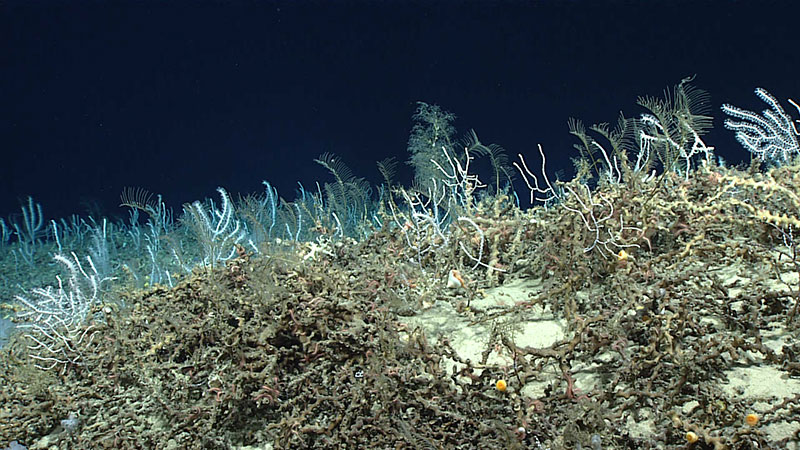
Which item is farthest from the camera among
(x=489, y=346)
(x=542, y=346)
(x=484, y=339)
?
(x=484, y=339)

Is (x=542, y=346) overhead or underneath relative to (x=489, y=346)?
underneath

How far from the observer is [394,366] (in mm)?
2924

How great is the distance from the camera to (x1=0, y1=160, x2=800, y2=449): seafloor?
7.87ft

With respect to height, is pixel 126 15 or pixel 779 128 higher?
pixel 126 15

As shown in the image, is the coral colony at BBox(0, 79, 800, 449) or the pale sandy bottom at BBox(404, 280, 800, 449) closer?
the pale sandy bottom at BBox(404, 280, 800, 449)

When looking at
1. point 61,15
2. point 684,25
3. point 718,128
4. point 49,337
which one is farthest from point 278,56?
point 49,337

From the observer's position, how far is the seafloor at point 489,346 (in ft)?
7.87

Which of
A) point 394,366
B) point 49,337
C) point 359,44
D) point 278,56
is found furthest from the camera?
point 278,56

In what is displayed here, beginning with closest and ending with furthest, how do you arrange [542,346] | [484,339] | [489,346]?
[489,346]
[542,346]
[484,339]

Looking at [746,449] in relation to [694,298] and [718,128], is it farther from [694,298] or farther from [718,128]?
[718,128]

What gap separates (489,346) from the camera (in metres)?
2.79

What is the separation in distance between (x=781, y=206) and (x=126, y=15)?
29258 mm

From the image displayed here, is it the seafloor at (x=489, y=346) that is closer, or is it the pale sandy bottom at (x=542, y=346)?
the pale sandy bottom at (x=542, y=346)

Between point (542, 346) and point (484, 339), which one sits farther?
point (484, 339)
